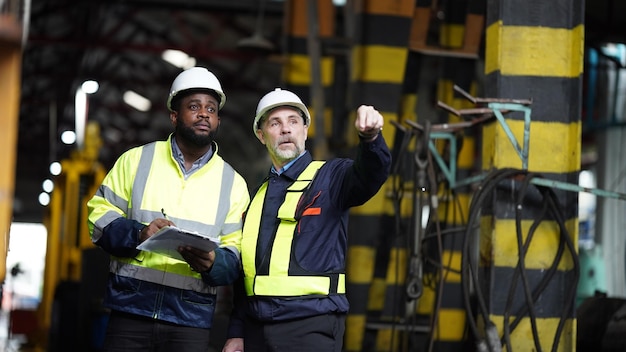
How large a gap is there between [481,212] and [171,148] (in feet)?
7.53

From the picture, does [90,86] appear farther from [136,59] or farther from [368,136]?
[368,136]

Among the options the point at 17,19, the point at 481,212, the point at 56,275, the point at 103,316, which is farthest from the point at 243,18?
the point at 17,19

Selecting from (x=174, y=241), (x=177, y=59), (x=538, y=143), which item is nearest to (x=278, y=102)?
(x=174, y=241)

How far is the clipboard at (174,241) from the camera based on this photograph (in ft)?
14.8

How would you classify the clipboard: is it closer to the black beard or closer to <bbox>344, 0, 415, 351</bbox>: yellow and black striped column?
the black beard

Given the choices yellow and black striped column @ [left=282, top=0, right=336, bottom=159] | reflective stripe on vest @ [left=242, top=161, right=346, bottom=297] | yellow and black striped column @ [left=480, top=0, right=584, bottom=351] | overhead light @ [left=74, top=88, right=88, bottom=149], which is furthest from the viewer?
overhead light @ [left=74, top=88, right=88, bottom=149]

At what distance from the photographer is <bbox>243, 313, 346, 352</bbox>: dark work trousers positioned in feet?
15.4

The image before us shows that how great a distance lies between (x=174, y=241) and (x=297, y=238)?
56cm

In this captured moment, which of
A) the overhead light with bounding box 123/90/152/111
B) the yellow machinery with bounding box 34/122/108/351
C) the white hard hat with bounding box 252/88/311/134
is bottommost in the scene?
the yellow machinery with bounding box 34/122/108/351

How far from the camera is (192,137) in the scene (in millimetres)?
5098

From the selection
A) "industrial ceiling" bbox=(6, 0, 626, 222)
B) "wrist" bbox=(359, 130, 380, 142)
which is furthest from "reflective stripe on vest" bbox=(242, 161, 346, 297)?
"industrial ceiling" bbox=(6, 0, 626, 222)

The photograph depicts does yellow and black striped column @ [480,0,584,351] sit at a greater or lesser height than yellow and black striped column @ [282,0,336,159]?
lesser

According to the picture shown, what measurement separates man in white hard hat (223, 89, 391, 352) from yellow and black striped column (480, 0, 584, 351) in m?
1.66

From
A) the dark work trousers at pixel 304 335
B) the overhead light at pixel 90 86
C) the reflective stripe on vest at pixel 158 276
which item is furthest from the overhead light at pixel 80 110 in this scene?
the dark work trousers at pixel 304 335
